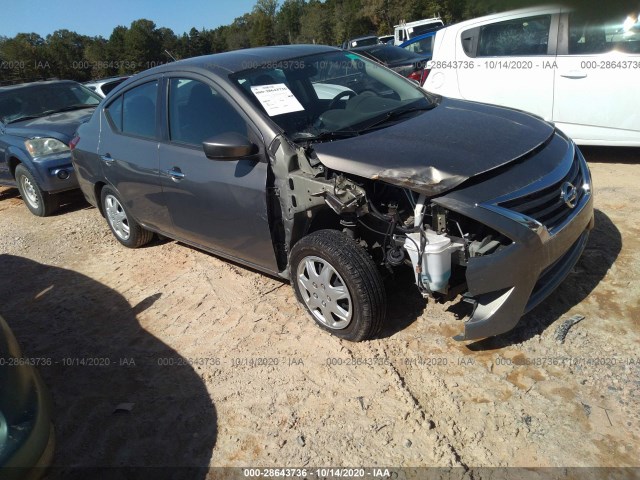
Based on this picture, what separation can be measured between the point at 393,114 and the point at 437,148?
722 millimetres

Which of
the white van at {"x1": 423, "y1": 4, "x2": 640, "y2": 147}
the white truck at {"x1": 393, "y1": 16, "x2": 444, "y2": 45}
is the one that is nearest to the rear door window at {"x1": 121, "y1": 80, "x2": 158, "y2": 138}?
the white van at {"x1": 423, "y1": 4, "x2": 640, "y2": 147}

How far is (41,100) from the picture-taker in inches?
297

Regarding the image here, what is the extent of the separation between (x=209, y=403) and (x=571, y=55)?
16.3 feet

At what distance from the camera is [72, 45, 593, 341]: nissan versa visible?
2.71 m

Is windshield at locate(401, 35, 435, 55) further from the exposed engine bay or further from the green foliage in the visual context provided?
the exposed engine bay

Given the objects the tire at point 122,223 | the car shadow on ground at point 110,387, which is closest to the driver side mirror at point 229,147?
the car shadow on ground at point 110,387

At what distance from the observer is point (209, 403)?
2.93 meters

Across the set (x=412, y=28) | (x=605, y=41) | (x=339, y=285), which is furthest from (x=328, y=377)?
(x=412, y=28)

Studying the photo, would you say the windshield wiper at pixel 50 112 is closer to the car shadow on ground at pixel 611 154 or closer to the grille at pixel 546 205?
the car shadow on ground at pixel 611 154

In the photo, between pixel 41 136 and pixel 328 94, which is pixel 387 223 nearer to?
pixel 328 94

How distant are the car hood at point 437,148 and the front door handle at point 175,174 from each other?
48.2 inches

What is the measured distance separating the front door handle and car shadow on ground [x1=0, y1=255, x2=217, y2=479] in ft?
3.16

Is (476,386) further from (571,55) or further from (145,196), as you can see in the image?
(571,55)

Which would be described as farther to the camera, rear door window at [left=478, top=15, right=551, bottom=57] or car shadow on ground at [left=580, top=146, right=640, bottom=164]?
car shadow on ground at [left=580, top=146, right=640, bottom=164]
